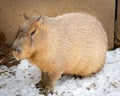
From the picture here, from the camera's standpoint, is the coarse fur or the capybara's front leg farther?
the capybara's front leg

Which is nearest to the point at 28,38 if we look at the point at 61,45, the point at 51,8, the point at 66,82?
the point at 61,45

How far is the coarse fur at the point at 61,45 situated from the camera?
3.36 meters

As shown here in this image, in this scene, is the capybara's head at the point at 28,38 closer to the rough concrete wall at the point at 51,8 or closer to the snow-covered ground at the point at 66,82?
the snow-covered ground at the point at 66,82

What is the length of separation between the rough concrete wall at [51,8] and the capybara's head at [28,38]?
3.11 feet

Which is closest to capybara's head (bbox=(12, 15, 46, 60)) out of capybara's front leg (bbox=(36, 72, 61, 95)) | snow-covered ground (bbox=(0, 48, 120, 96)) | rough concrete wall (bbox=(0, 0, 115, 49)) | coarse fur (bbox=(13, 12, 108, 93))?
coarse fur (bbox=(13, 12, 108, 93))

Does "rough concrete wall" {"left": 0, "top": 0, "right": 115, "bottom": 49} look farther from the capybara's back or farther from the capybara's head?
the capybara's head

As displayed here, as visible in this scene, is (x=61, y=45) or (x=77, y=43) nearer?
(x=61, y=45)

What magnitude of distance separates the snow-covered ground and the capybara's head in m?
0.68

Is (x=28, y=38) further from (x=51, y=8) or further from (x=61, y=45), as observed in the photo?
(x=51, y=8)

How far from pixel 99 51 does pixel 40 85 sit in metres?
0.71

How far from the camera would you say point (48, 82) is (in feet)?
12.6

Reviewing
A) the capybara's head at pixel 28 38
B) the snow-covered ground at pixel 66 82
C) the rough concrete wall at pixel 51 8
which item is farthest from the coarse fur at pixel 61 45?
the rough concrete wall at pixel 51 8

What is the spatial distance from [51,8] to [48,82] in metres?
0.95

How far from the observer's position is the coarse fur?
336 cm
